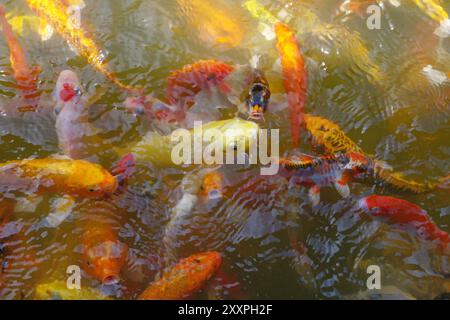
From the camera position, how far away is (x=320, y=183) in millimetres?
3629

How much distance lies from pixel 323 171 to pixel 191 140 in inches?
42.6

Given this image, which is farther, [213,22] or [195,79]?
[213,22]

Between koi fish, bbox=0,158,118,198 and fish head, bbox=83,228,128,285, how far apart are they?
33 centimetres

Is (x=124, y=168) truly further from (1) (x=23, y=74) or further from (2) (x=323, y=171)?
(2) (x=323, y=171)

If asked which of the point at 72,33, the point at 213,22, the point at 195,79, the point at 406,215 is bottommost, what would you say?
the point at 406,215

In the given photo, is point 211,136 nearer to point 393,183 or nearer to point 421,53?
point 393,183

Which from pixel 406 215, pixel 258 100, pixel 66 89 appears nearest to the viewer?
pixel 406 215

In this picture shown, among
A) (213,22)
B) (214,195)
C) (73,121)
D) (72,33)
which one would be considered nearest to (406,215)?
(214,195)

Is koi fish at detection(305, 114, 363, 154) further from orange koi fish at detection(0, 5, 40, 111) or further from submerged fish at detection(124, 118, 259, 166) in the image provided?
orange koi fish at detection(0, 5, 40, 111)

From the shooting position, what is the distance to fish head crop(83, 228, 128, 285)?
125 inches

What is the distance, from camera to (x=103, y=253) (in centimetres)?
324

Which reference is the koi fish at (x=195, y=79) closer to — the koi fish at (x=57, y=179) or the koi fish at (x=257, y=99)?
the koi fish at (x=257, y=99)
